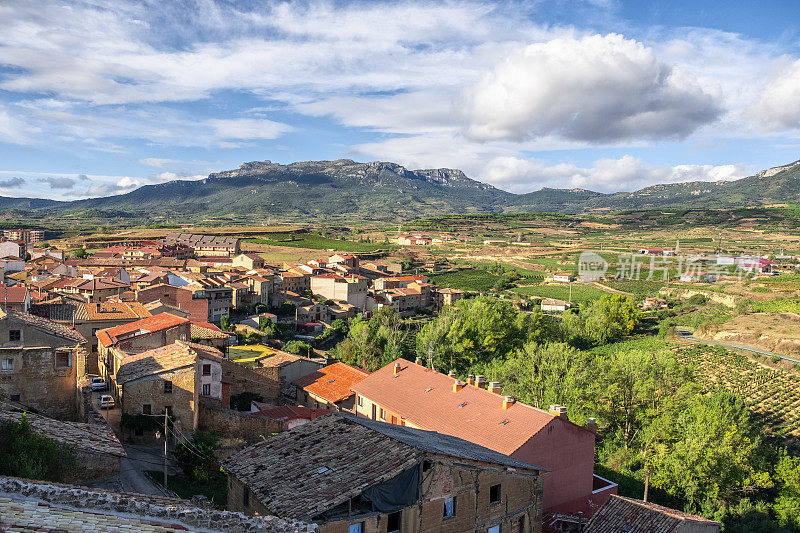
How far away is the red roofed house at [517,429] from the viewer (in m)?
15.5

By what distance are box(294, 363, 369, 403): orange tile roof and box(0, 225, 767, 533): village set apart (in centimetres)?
12

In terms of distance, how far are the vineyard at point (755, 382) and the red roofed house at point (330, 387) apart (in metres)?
20.1

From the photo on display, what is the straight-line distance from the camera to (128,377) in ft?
52.0

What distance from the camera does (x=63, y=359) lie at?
14711 mm

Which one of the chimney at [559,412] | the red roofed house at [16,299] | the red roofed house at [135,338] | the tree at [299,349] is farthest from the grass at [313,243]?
the chimney at [559,412]

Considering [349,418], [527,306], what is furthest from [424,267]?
[349,418]

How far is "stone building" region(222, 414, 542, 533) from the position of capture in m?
8.40

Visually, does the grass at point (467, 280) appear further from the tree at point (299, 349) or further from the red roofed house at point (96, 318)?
the red roofed house at point (96, 318)

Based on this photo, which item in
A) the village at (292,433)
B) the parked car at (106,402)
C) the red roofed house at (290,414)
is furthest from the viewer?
the red roofed house at (290,414)

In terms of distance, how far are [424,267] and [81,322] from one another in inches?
2735

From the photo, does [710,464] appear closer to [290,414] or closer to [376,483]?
[290,414]

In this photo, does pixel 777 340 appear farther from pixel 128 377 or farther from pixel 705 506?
pixel 128 377

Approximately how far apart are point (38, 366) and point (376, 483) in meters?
10.5

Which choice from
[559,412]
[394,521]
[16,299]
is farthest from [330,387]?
[16,299]
